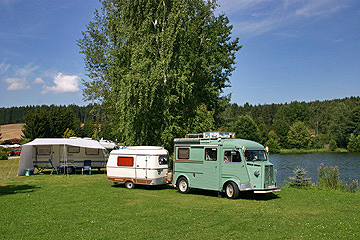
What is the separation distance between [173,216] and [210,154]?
5534 millimetres

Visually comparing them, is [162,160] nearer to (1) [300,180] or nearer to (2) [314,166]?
(1) [300,180]

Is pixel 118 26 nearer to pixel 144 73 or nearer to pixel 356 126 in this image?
pixel 144 73

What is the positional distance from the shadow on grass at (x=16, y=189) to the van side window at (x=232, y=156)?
10.3 meters

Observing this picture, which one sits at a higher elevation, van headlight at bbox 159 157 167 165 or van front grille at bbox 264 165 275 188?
van headlight at bbox 159 157 167 165

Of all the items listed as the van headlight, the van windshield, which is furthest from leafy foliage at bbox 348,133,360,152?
the van headlight

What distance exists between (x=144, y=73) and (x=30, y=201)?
35.7 feet

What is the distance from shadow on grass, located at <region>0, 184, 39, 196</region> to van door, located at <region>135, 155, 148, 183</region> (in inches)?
222

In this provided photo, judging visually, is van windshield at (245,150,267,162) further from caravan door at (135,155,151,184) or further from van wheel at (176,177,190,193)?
caravan door at (135,155,151,184)

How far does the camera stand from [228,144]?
15305 mm

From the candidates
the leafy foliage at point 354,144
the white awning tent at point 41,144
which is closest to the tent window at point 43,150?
the white awning tent at point 41,144

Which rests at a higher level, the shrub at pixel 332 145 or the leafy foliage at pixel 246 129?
the leafy foliage at pixel 246 129

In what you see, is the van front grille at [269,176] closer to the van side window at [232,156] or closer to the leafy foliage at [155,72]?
the van side window at [232,156]

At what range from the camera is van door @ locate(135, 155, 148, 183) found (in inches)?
703

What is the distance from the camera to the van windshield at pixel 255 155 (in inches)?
581
